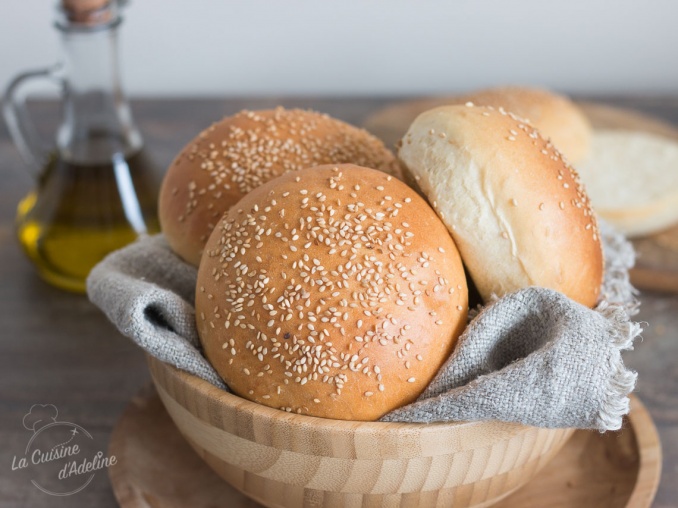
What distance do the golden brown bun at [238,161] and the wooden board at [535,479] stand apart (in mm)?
219

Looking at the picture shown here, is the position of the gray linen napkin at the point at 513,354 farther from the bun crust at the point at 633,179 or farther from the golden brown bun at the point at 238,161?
the bun crust at the point at 633,179

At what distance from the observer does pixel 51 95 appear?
2.03m

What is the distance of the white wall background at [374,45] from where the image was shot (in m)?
1.79

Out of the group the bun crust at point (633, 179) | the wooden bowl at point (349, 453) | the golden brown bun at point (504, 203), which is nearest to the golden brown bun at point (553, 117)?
the bun crust at point (633, 179)

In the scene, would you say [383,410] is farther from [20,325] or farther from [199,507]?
[20,325]

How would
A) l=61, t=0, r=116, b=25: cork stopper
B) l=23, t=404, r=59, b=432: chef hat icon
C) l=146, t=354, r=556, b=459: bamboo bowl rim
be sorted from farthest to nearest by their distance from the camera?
l=61, t=0, r=116, b=25: cork stopper < l=23, t=404, r=59, b=432: chef hat icon < l=146, t=354, r=556, b=459: bamboo bowl rim

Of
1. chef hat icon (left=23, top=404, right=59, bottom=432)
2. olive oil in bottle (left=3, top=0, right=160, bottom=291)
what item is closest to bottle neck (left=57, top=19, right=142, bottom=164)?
olive oil in bottle (left=3, top=0, right=160, bottom=291)

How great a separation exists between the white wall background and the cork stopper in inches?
26.7

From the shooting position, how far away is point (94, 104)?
1.18 meters

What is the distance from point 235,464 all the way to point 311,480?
84 mm

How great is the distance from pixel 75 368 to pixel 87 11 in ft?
1.63

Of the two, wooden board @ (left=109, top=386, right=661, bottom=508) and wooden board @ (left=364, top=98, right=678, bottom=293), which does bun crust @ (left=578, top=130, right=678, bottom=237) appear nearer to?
wooden board @ (left=364, top=98, right=678, bottom=293)

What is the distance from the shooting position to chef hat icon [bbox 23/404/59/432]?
98 centimetres

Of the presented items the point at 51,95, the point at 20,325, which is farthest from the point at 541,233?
the point at 51,95
